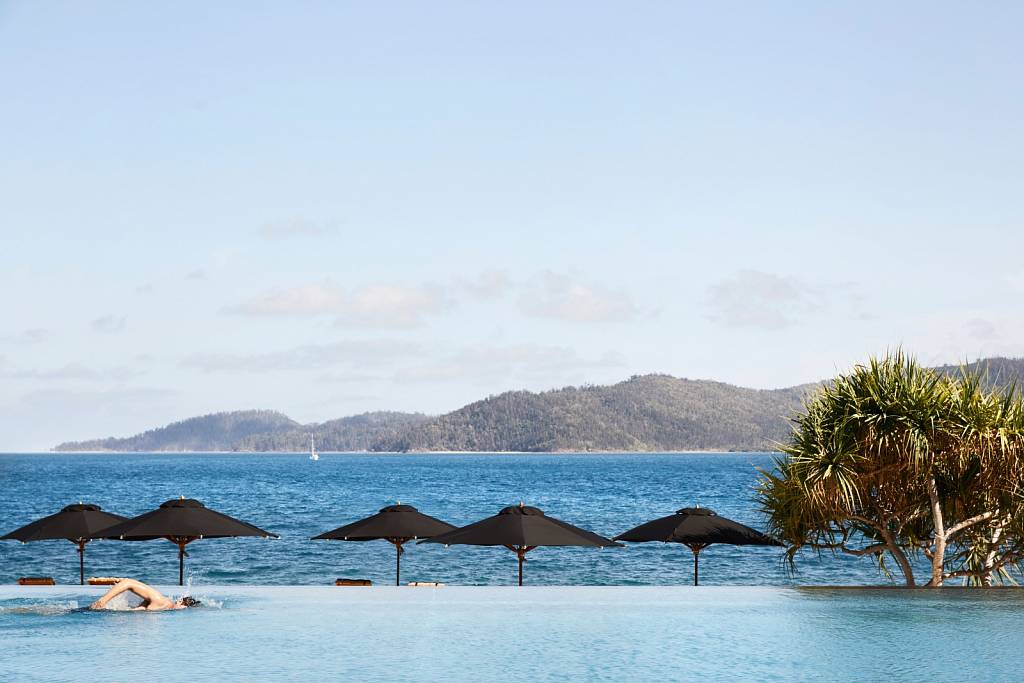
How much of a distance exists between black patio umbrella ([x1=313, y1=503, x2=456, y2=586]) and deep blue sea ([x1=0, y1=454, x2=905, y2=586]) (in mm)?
6100

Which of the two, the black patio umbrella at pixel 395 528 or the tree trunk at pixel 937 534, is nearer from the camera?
the tree trunk at pixel 937 534

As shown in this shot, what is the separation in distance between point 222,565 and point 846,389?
35764 millimetres

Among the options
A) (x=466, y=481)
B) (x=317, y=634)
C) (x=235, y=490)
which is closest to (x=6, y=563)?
(x=317, y=634)

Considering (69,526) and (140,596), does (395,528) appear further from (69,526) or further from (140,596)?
(69,526)

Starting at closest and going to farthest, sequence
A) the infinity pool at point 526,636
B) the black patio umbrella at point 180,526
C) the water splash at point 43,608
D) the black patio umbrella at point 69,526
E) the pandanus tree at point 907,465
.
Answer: the infinity pool at point 526,636, the water splash at point 43,608, the pandanus tree at point 907,465, the black patio umbrella at point 180,526, the black patio umbrella at point 69,526

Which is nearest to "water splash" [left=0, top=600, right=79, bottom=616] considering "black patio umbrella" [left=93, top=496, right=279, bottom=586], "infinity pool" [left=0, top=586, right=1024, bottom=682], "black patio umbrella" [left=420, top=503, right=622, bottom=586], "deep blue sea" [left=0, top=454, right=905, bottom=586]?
"infinity pool" [left=0, top=586, right=1024, bottom=682]

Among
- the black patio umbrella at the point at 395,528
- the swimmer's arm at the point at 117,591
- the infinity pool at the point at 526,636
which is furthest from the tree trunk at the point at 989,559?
the swimmer's arm at the point at 117,591

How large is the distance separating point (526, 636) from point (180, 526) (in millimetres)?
8301

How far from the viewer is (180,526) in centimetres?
1970

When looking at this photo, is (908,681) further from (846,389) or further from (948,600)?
(846,389)

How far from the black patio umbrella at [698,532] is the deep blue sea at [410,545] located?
5.16 feet

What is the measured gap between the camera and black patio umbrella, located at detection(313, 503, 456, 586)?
69.1 feet

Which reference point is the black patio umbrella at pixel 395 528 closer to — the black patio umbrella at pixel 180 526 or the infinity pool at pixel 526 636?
the black patio umbrella at pixel 180 526

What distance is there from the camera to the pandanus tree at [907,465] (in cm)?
1911
